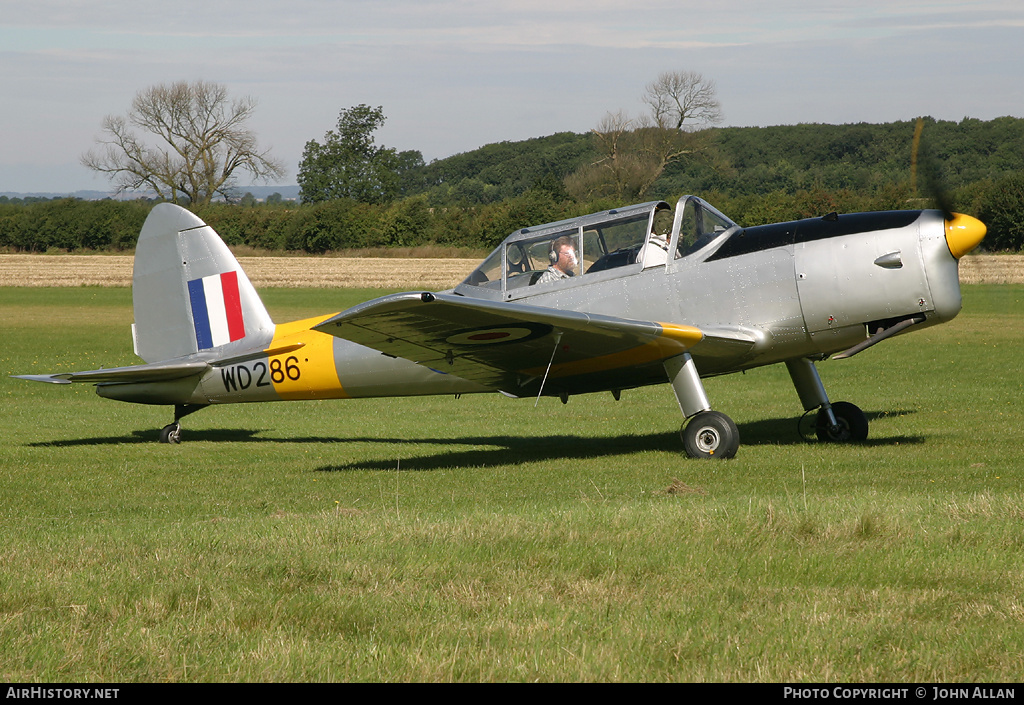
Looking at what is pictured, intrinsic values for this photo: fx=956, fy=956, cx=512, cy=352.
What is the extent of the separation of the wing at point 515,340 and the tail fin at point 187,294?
302 cm

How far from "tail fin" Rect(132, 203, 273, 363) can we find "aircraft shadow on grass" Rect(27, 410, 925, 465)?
1.32 meters

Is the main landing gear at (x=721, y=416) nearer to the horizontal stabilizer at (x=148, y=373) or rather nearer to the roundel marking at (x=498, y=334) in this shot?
the roundel marking at (x=498, y=334)

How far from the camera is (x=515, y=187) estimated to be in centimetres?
9319

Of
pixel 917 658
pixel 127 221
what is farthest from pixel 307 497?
pixel 127 221

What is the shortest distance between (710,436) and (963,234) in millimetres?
2876

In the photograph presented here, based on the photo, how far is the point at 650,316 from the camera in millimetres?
9383

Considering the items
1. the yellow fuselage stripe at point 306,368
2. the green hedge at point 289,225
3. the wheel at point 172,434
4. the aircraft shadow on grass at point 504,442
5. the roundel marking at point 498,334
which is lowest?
the aircraft shadow on grass at point 504,442

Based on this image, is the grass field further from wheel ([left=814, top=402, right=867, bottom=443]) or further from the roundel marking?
the roundel marking

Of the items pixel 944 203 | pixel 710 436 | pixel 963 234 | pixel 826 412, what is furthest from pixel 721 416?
pixel 944 203

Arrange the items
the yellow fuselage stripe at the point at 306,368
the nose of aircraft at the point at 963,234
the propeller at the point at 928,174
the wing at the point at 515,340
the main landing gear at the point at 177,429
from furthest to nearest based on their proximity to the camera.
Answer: the main landing gear at the point at 177,429, the yellow fuselage stripe at the point at 306,368, the propeller at the point at 928,174, the nose of aircraft at the point at 963,234, the wing at the point at 515,340

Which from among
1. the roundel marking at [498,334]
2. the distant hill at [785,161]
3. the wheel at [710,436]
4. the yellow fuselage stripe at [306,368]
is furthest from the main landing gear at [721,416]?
the yellow fuselage stripe at [306,368]

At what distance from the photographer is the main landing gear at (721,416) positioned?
352 inches

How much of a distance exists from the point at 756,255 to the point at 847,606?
565cm
